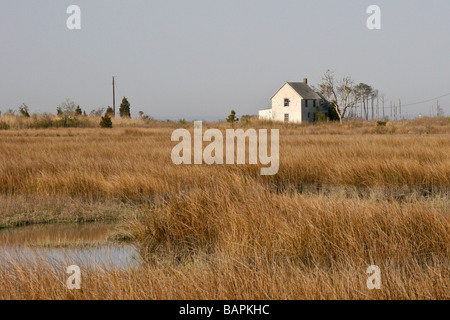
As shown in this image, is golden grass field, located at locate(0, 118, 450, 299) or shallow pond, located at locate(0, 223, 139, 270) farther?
shallow pond, located at locate(0, 223, 139, 270)

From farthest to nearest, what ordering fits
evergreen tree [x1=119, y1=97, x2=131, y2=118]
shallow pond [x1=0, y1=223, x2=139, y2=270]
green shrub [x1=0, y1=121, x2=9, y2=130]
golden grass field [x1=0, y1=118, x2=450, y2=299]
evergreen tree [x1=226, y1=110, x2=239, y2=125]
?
1. evergreen tree [x1=119, y1=97, x2=131, y2=118]
2. evergreen tree [x1=226, y1=110, x2=239, y2=125]
3. green shrub [x1=0, y1=121, x2=9, y2=130]
4. shallow pond [x1=0, y1=223, x2=139, y2=270]
5. golden grass field [x1=0, y1=118, x2=450, y2=299]

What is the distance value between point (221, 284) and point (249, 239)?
5.91 ft

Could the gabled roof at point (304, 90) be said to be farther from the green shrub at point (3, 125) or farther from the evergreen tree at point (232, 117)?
the green shrub at point (3, 125)

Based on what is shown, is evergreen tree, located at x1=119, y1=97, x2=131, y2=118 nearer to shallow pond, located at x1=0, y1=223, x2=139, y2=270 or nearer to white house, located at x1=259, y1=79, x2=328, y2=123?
white house, located at x1=259, y1=79, x2=328, y2=123

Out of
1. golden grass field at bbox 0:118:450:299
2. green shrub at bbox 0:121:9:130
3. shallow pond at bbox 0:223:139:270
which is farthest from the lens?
green shrub at bbox 0:121:9:130

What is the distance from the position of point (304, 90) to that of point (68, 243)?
179 ft

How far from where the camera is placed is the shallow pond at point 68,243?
6379 millimetres

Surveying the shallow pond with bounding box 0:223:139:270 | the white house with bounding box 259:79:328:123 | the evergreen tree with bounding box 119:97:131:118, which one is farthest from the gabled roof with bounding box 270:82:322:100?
the shallow pond with bounding box 0:223:139:270

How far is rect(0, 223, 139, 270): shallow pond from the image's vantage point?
20.9ft

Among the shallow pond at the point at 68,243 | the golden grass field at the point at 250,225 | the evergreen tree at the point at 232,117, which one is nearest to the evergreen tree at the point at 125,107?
the evergreen tree at the point at 232,117

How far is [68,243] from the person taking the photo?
23.4 ft

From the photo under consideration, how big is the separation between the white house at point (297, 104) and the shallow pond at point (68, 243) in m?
48.9
